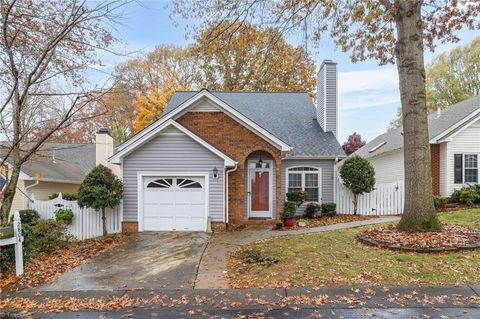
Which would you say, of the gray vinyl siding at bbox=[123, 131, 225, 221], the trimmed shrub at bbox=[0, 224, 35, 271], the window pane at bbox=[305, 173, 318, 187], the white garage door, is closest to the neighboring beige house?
the gray vinyl siding at bbox=[123, 131, 225, 221]

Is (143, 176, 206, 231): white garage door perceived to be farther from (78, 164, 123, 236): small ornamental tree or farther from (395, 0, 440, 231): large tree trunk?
(395, 0, 440, 231): large tree trunk

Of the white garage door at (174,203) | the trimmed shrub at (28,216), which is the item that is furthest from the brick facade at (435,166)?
the trimmed shrub at (28,216)

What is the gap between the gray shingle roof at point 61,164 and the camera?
57.6 ft

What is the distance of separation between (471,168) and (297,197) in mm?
8768

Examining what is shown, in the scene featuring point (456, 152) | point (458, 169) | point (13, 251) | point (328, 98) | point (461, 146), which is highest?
point (328, 98)

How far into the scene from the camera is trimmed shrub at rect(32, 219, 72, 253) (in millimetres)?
10312

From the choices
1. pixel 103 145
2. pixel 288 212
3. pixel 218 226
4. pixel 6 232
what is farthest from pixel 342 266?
pixel 103 145

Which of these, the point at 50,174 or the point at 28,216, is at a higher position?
the point at 50,174

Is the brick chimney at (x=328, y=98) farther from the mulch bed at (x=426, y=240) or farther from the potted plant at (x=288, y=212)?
the mulch bed at (x=426, y=240)

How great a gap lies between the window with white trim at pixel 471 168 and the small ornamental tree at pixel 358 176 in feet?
16.8

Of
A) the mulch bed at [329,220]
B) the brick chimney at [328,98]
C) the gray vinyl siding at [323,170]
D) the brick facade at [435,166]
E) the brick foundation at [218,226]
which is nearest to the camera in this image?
the brick foundation at [218,226]

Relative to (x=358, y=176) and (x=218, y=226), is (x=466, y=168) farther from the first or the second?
(x=218, y=226)

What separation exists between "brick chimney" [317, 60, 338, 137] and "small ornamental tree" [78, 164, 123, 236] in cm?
1010

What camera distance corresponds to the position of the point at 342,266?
24.7 ft
